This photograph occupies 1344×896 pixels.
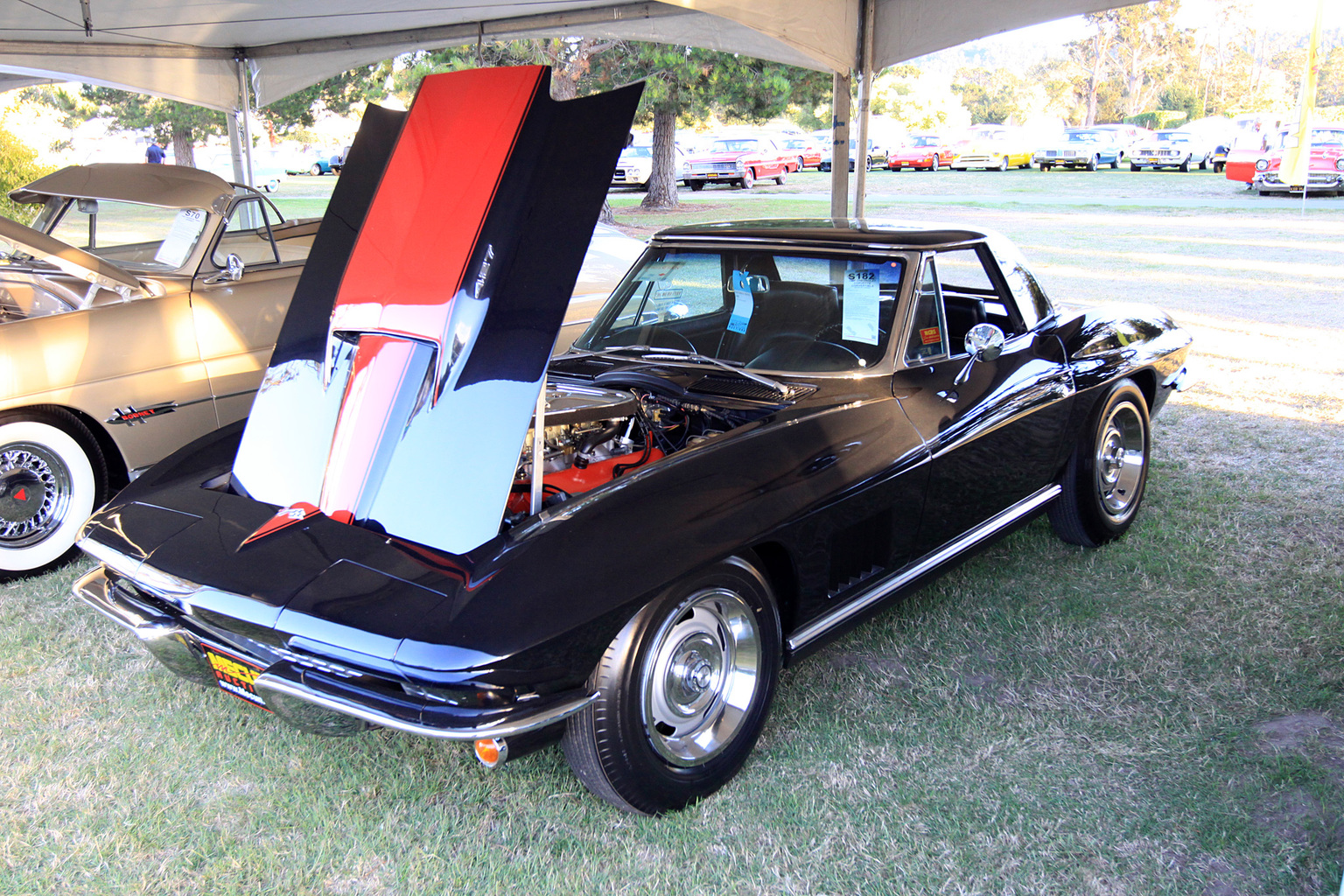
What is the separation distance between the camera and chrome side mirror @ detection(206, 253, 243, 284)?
4945mm

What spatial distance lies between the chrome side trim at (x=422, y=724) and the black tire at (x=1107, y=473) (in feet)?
8.88

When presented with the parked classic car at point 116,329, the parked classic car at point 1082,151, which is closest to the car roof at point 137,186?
the parked classic car at point 116,329

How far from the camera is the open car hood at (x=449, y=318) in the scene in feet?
8.27

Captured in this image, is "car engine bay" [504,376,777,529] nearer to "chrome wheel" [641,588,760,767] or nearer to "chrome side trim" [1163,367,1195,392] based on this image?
"chrome wheel" [641,588,760,767]

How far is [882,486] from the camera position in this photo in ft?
9.73

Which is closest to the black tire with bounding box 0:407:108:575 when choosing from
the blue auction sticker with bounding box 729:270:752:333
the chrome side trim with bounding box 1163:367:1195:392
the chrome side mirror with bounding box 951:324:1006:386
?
the blue auction sticker with bounding box 729:270:752:333

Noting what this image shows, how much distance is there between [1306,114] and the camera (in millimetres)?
13086

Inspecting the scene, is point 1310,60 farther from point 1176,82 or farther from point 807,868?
point 1176,82

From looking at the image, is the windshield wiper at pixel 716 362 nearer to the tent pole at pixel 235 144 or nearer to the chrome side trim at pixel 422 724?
the chrome side trim at pixel 422 724

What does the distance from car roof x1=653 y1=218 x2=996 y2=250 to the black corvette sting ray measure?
0.07 ft

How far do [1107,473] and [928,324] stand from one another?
57.7 inches

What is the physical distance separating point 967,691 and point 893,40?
16.9 ft

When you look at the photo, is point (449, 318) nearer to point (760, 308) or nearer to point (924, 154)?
point (760, 308)

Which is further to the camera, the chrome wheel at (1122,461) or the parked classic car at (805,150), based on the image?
the parked classic car at (805,150)
